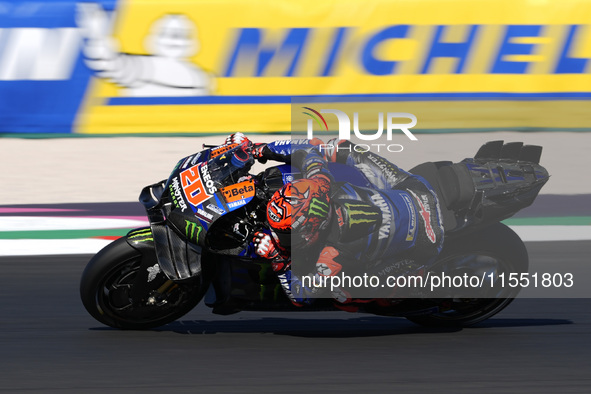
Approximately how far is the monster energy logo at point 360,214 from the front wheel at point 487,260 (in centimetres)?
61

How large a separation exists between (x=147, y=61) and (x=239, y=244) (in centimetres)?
607

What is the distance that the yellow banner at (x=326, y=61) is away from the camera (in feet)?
34.5

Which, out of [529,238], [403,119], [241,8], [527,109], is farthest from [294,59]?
[529,238]

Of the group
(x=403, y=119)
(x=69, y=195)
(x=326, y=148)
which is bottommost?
(x=326, y=148)

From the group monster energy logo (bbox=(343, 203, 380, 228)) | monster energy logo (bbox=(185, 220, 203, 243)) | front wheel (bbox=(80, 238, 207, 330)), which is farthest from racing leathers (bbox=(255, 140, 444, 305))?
front wheel (bbox=(80, 238, 207, 330))

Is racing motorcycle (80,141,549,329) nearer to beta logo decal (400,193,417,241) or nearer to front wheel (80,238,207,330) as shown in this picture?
front wheel (80,238,207,330)

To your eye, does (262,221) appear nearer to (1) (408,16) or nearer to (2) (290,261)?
(2) (290,261)

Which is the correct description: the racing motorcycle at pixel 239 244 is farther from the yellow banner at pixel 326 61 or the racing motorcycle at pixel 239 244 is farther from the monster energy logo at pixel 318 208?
the yellow banner at pixel 326 61

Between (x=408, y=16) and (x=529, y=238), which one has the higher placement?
(x=408, y=16)

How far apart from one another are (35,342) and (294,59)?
607 cm

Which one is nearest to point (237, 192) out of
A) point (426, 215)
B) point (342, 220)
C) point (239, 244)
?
point (239, 244)

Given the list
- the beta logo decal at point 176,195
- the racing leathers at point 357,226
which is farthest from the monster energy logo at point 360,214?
the beta logo decal at point 176,195

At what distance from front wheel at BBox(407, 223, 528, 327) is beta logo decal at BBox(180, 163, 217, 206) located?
1.41 m

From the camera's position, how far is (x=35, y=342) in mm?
5336
